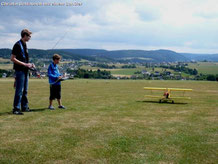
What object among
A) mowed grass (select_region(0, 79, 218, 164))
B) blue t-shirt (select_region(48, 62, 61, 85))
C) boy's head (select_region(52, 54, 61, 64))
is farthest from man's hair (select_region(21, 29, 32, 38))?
mowed grass (select_region(0, 79, 218, 164))

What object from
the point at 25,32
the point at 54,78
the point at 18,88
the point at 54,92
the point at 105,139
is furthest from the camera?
the point at 54,92

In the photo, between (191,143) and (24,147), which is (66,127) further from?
(191,143)

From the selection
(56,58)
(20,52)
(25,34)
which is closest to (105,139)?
(20,52)

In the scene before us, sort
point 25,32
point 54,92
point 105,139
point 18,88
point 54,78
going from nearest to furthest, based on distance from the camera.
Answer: point 105,139
point 25,32
point 18,88
point 54,78
point 54,92

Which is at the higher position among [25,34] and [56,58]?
[25,34]

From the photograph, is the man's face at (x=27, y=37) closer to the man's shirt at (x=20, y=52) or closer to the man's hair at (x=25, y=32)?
the man's hair at (x=25, y=32)

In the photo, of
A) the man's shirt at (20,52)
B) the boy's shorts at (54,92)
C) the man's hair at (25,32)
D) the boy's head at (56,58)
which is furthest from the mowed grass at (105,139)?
the man's hair at (25,32)

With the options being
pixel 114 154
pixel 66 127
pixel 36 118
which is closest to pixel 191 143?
pixel 114 154

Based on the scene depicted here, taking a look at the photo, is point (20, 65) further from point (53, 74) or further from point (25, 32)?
point (53, 74)

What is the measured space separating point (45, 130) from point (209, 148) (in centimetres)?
445

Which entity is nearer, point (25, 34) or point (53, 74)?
point (25, 34)

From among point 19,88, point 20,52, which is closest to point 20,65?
point 20,52

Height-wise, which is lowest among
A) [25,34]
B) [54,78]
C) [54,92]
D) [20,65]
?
[54,92]

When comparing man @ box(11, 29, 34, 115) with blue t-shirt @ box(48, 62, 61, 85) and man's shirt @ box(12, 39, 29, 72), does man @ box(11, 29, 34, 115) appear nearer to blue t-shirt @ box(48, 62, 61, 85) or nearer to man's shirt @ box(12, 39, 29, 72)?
man's shirt @ box(12, 39, 29, 72)
